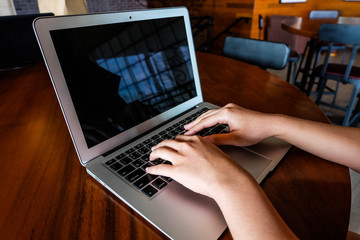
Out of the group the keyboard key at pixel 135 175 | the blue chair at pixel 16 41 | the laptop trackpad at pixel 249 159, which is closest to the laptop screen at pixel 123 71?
the keyboard key at pixel 135 175

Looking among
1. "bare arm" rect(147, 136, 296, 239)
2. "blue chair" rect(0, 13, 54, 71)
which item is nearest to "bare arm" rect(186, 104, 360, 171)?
"bare arm" rect(147, 136, 296, 239)

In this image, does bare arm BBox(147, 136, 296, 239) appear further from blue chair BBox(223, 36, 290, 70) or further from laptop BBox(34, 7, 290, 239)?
blue chair BBox(223, 36, 290, 70)

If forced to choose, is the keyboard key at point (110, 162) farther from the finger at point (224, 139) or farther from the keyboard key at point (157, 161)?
the finger at point (224, 139)

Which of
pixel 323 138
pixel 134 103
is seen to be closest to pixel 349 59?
pixel 323 138

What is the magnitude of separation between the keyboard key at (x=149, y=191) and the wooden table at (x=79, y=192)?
0.04 metres

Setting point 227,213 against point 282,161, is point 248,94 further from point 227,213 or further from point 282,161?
point 227,213

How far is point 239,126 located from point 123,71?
1.05ft

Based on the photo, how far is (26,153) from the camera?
0.54 metres

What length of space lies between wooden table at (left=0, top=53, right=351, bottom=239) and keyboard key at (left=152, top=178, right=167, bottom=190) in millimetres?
65

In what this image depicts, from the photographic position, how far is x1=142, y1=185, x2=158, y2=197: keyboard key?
1.28 ft

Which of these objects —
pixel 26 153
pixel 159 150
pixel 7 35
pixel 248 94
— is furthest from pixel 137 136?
pixel 7 35

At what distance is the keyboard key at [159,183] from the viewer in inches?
16.0

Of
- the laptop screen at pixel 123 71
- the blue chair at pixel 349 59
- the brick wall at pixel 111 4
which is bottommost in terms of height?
the blue chair at pixel 349 59

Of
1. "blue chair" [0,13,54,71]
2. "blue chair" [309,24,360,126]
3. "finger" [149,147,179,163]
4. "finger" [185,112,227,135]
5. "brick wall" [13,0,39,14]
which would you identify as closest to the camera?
"finger" [149,147,179,163]
